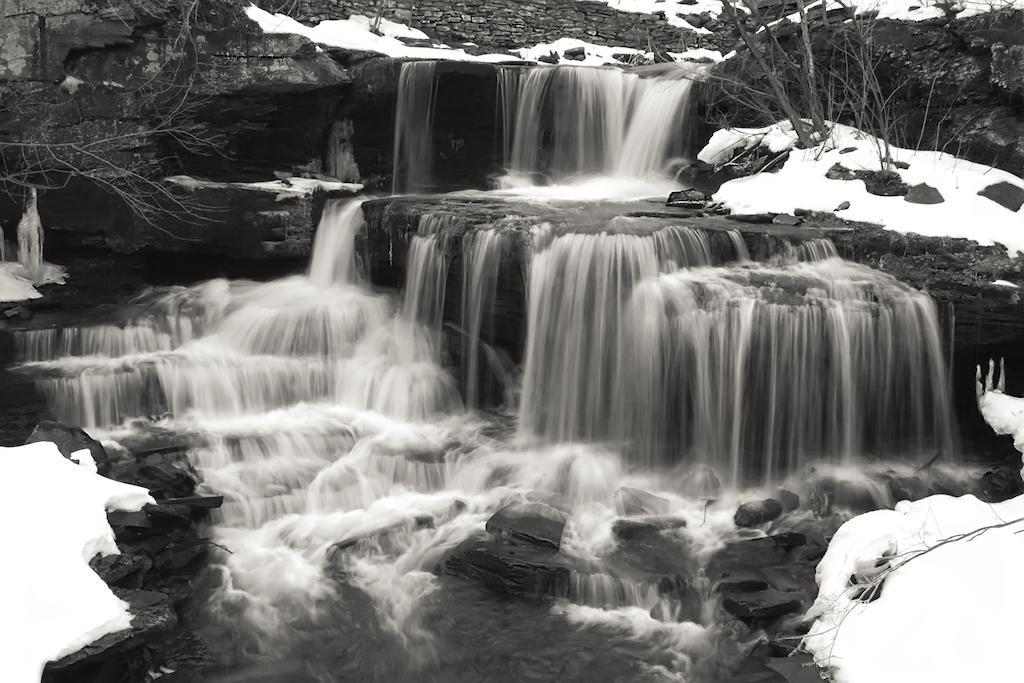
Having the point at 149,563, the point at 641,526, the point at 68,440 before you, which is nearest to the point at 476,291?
the point at 641,526

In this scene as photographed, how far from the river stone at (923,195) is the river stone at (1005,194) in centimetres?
42

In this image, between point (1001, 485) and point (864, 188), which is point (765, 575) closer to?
point (1001, 485)

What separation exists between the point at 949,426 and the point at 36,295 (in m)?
9.49

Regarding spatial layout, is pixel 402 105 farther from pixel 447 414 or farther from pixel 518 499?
pixel 518 499

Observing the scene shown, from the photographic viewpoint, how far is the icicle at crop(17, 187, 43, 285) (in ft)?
34.2

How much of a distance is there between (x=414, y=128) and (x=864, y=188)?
584 cm

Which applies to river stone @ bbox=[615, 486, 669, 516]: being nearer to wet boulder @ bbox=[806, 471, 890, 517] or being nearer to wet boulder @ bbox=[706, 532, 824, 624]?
wet boulder @ bbox=[706, 532, 824, 624]

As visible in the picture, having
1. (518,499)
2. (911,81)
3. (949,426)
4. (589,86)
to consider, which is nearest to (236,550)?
(518,499)

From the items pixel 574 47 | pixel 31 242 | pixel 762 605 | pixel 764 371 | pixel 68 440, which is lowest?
pixel 762 605

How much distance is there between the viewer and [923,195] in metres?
9.09

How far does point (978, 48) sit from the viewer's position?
33.9 feet

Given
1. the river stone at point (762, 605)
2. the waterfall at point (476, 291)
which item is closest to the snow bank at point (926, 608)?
the river stone at point (762, 605)

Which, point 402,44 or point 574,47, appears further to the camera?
point 574,47

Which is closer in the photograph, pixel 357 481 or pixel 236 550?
pixel 236 550
